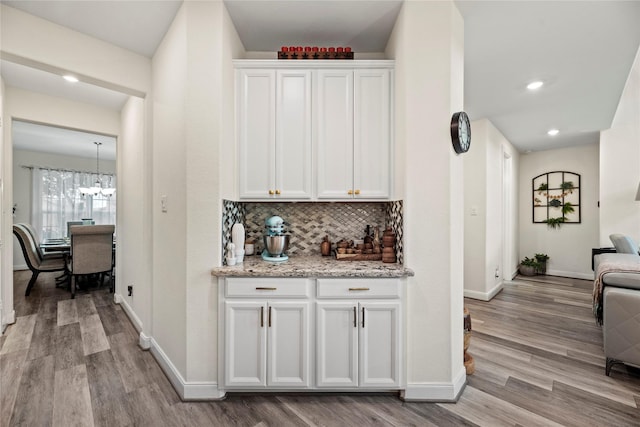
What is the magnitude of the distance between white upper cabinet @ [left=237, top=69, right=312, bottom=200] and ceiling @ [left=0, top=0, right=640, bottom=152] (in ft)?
1.36

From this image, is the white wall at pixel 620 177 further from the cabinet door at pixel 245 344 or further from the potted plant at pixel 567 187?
the cabinet door at pixel 245 344

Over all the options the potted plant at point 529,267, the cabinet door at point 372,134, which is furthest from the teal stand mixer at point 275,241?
the potted plant at point 529,267

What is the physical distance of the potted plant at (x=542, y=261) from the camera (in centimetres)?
548

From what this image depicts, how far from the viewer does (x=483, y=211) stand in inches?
155

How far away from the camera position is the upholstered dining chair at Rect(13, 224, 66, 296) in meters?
3.94

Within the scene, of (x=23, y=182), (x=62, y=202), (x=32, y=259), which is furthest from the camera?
(x=62, y=202)

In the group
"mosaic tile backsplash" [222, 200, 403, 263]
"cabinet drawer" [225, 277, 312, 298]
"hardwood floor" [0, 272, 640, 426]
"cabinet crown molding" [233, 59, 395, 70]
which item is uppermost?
"cabinet crown molding" [233, 59, 395, 70]

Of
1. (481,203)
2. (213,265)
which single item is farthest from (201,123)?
(481,203)

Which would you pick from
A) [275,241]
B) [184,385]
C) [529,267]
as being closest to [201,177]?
[275,241]

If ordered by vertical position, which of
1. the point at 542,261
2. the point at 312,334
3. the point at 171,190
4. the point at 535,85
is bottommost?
the point at 542,261

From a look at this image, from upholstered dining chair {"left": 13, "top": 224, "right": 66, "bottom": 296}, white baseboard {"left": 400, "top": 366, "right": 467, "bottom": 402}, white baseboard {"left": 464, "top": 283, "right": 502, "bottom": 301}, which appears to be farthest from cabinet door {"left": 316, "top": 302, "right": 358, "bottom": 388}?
upholstered dining chair {"left": 13, "top": 224, "right": 66, "bottom": 296}

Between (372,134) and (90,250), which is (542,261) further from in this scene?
(90,250)

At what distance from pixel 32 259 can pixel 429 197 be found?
5.61 metres

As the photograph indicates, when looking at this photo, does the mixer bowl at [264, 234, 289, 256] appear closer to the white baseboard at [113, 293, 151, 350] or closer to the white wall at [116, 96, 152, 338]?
the white wall at [116, 96, 152, 338]
